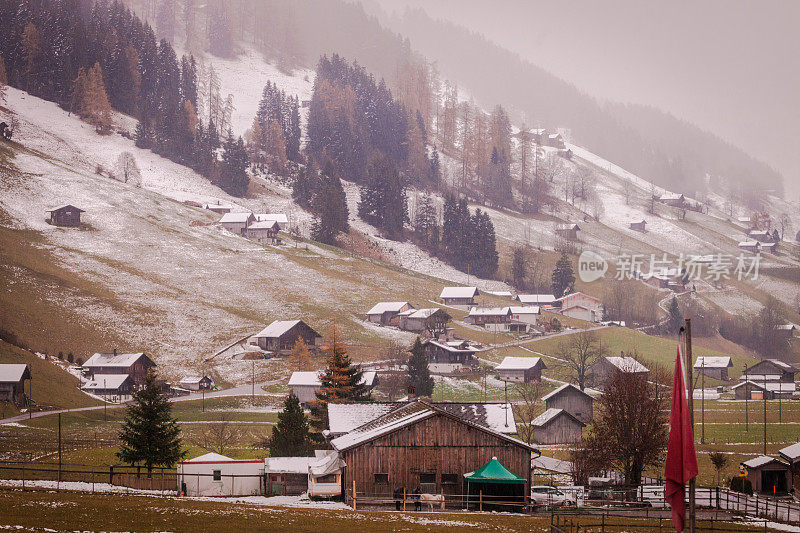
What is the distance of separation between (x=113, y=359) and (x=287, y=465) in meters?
59.9

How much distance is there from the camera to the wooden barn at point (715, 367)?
399 feet

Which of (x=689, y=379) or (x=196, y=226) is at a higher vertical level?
(x=196, y=226)

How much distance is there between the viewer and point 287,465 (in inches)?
1885

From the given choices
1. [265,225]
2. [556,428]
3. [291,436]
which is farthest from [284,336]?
[291,436]

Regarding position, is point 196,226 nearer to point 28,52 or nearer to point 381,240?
point 381,240

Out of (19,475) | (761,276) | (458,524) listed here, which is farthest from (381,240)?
(458,524)

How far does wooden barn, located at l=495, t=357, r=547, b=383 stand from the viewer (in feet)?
358

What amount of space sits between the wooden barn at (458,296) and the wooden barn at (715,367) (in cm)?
4192

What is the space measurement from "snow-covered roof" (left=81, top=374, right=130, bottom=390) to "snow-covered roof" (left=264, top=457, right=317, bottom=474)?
53807mm

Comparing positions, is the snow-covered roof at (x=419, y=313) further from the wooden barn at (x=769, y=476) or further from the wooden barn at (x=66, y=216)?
the wooden barn at (x=769, y=476)

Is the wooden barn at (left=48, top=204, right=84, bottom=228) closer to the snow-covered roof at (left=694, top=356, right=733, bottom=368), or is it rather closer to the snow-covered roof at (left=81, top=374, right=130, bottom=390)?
the snow-covered roof at (left=81, top=374, right=130, bottom=390)

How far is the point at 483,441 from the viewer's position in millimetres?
45094

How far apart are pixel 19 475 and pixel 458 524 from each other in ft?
93.2

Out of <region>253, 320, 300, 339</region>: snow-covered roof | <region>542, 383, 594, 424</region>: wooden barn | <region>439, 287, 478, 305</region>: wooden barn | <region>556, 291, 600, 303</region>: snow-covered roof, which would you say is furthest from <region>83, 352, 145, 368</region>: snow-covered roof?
<region>556, 291, 600, 303</region>: snow-covered roof
